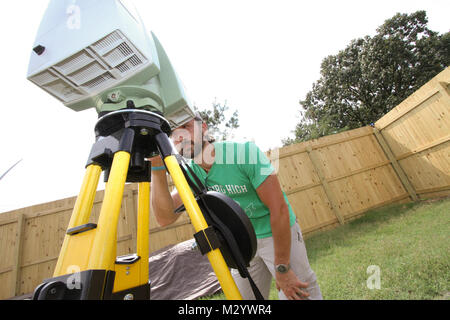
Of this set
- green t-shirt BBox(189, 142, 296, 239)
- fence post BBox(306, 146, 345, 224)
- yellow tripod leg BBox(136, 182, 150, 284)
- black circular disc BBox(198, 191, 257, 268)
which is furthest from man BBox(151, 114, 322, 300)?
fence post BBox(306, 146, 345, 224)

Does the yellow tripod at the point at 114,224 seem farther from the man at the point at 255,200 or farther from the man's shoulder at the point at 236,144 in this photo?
the man's shoulder at the point at 236,144

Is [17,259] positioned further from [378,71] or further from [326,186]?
[378,71]

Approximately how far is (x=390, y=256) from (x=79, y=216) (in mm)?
3938

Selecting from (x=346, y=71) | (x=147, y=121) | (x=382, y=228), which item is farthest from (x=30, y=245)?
(x=346, y=71)

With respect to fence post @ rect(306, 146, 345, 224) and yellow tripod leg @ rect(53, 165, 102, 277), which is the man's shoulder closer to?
yellow tripod leg @ rect(53, 165, 102, 277)

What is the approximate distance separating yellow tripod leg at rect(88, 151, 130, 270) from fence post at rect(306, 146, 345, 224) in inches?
241

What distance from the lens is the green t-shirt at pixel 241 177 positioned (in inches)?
54.4

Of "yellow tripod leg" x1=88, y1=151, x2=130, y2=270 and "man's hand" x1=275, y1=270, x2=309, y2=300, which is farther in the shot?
"man's hand" x1=275, y1=270, x2=309, y2=300

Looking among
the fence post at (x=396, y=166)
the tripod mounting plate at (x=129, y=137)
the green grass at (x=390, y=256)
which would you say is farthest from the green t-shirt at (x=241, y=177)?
the fence post at (x=396, y=166)

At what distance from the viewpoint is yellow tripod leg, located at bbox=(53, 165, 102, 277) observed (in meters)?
0.48

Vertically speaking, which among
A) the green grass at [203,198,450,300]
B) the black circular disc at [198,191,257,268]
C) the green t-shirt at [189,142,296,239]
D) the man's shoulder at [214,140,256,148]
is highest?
the man's shoulder at [214,140,256,148]

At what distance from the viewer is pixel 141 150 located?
2.49ft

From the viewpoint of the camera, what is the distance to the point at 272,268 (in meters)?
1.40
